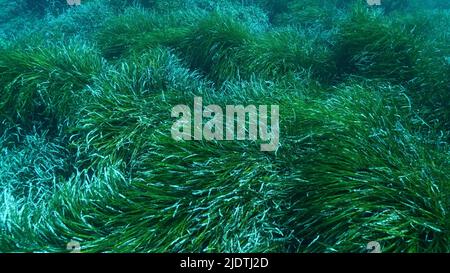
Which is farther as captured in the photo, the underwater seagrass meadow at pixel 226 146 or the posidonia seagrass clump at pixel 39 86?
the posidonia seagrass clump at pixel 39 86

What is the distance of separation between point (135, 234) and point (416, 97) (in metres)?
3.18

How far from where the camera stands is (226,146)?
303 centimetres

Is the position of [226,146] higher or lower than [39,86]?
lower

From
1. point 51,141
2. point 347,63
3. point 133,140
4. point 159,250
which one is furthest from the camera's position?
point 347,63

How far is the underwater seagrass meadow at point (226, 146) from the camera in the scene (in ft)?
8.15

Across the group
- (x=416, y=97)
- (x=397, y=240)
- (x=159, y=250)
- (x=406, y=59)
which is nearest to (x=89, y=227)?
(x=159, y=250)

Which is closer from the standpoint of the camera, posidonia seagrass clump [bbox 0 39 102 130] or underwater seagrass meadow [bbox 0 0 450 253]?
underwater seagrass meadow [bbox 0 0 450 253]

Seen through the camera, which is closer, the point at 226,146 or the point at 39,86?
the point at 226,146

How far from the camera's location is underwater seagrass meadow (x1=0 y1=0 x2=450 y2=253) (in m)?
2.48
